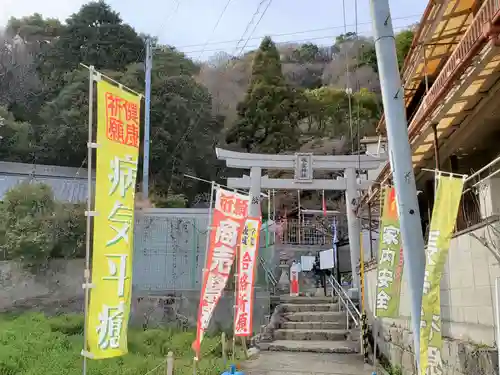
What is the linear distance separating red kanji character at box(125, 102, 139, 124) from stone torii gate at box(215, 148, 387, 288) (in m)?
11.6

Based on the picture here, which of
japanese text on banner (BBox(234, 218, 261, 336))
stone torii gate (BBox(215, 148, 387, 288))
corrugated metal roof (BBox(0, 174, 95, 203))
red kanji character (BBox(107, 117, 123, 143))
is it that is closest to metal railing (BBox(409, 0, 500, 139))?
red kanji character (BBox(107, 117, 123, 143))

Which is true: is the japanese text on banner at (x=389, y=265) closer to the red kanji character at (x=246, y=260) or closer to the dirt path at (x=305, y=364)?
the dirt path at (x=305, y=364)

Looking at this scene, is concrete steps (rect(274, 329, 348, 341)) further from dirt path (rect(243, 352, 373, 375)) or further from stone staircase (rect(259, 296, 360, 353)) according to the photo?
dirt path (rect(243, 352, 373, 375))

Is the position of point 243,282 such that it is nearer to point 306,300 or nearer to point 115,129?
point 115,129

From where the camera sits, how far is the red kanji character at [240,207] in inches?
420

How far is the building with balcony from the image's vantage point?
622 cm

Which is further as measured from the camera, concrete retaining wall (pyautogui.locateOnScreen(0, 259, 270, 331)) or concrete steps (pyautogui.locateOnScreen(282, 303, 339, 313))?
concrete steps (pyautogui.locateOnScreen(282, 303, 339, 313))

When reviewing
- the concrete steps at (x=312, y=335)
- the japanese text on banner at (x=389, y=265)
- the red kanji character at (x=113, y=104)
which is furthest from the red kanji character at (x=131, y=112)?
the concrete steps at (x=312, y=335)

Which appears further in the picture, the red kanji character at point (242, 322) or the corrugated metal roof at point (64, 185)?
the corrugated metal roof at point (64, 185)

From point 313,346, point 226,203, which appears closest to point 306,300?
point 313,346

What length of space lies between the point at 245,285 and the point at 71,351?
4.39m

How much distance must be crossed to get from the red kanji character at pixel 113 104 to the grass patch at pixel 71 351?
487cm

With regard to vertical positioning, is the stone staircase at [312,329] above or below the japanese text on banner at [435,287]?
below

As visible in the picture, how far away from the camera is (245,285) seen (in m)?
12.4
